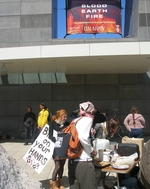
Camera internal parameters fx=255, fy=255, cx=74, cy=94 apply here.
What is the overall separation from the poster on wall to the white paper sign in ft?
30.2

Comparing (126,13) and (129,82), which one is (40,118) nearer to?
(129,82)

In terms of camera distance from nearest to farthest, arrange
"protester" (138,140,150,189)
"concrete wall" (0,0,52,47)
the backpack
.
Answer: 1. "protester" (138,140,150,189)
2. the backpack
3. "concrete wall" (0,0,52,47)

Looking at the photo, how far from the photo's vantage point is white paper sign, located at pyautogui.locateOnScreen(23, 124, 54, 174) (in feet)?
16.1

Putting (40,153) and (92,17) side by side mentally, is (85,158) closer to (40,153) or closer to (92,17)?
(40,153)

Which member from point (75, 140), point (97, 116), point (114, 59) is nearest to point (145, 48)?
point (114, 59)

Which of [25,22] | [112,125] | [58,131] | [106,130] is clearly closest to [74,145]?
[112,125]

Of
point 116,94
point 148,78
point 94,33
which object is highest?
point 94,33

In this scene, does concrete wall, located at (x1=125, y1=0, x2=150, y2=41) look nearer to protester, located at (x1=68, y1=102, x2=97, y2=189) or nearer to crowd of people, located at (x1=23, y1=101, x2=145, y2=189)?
crowd of people, located at (x1=23, y1=101, x2=145, y2=189)

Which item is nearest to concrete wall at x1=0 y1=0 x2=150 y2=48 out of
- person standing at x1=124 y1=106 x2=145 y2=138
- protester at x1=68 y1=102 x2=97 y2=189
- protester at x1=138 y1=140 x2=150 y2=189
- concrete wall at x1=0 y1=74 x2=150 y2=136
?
concrete wall at x1=0 y1=74 x2=150 y2=136

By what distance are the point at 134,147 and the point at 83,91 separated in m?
8.55

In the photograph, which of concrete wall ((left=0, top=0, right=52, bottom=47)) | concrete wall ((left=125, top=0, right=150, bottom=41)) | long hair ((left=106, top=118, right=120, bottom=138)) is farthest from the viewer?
concrete wall ((left=0, top=0, right=52, bottom=47))

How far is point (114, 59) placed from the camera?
9344 mm

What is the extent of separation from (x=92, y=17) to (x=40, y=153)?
32.7ft

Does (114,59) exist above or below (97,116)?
above
